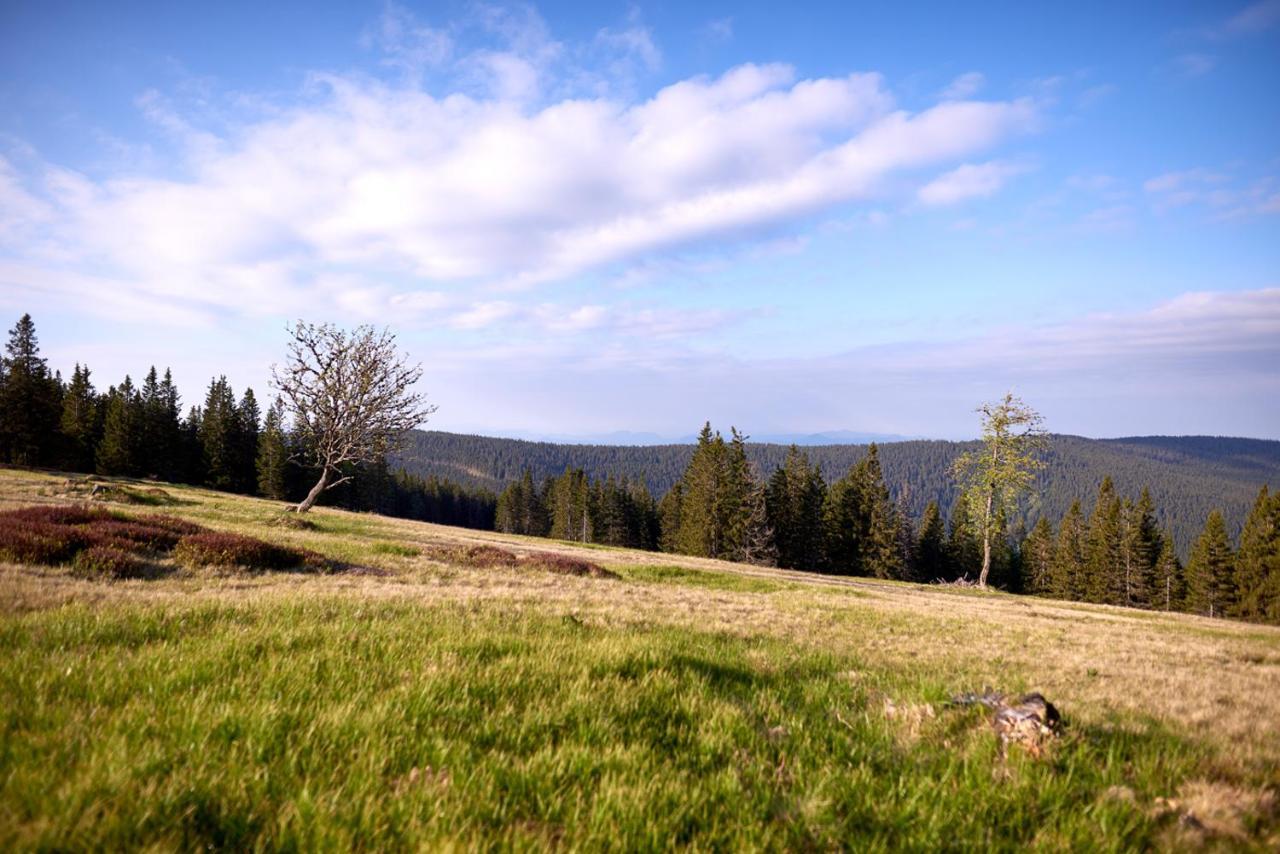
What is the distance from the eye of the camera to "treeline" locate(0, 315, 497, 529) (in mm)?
60781

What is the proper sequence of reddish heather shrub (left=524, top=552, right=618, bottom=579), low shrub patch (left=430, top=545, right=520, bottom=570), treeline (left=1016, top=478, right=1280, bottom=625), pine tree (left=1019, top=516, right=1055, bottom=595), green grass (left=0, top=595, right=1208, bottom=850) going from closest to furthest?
green grass (left=0, top=595, right=1208, bottom=850) < low shrub patch (left=430, top=545, right=520, bottom=570) < reddish heather shrub (left=524, top=552, right=618, bottom=579) < treeline (left=1016, top=478, right=1280, bottom=625) < pine tree (left=1019, top=516, right=1055, bottom=595)

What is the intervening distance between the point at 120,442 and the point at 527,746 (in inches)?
3582

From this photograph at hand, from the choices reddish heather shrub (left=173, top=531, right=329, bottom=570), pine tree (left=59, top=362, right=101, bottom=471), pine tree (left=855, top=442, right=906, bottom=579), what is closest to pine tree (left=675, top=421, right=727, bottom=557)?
pine tree (left=855, top=442, right=906, bottom=579)

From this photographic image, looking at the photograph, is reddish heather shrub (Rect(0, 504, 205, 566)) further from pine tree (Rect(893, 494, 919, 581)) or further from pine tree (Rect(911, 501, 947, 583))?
pine tree (Rect(911, 501, 947, 583))

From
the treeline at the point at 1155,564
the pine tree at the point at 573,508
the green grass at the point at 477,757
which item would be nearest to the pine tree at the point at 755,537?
the pine tree at the point at 573,508

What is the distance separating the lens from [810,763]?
3840mm

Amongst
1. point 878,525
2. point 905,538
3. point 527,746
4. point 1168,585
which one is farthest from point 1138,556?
point 527,746

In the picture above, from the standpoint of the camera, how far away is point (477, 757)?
134 inches

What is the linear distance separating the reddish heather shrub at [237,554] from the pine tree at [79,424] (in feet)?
255

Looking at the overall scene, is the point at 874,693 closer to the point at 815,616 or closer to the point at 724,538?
the point at 815,616

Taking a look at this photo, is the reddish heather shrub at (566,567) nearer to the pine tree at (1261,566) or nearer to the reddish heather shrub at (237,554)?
the reddish heather shrub at (237,554)

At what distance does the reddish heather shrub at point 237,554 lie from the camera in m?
12.5

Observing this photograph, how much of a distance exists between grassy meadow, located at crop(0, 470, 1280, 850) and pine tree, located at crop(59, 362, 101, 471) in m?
85.1

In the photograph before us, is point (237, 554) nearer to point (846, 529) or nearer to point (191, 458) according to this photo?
point (846, 529)
